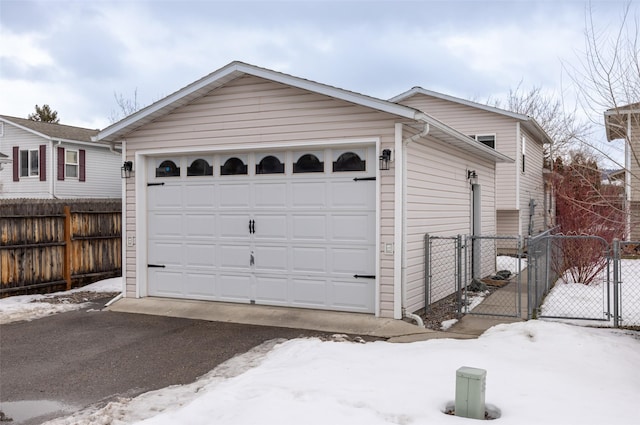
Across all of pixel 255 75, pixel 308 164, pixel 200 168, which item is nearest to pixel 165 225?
pixel 200 168

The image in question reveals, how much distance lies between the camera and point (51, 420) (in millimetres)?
4527

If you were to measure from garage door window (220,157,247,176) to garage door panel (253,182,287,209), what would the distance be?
383mm

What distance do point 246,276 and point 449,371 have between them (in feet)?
14.0

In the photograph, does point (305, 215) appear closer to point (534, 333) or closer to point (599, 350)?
point (534, 333)

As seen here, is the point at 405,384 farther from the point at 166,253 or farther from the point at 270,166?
the point at 166,253

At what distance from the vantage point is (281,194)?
8555 mm

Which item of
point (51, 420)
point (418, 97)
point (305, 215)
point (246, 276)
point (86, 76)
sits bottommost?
point (51, 420)

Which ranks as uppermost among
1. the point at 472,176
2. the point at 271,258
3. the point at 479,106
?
the point at 479,106

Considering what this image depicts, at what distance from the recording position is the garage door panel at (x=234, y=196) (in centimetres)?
880

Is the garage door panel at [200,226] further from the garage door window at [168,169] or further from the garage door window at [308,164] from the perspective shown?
the garage door window at [308,164]

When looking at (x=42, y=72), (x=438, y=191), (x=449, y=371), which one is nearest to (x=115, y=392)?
(x=449, y=371)

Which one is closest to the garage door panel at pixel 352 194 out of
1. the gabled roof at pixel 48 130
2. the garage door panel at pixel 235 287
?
the garage door panel at pixel 235 287

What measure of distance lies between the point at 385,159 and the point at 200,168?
3.35 metres

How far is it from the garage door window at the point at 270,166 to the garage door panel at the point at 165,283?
92.9 inches
